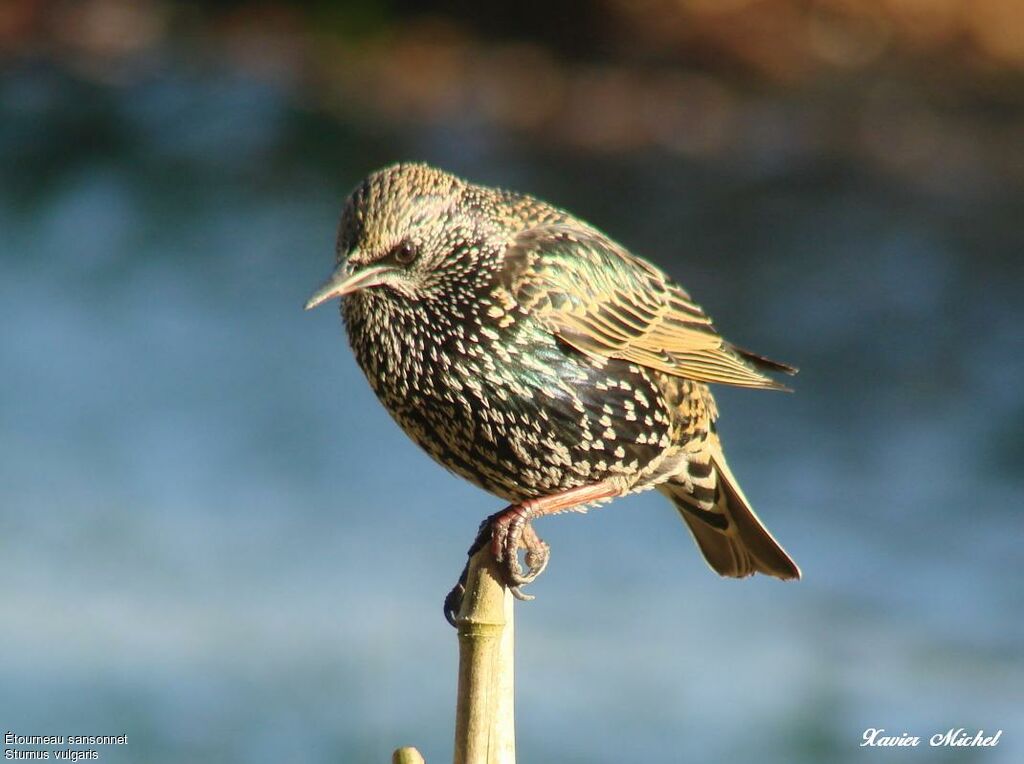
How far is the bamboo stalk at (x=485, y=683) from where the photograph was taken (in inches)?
79.6

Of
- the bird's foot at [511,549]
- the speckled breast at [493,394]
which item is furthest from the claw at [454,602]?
the speckled breast at [493,394]

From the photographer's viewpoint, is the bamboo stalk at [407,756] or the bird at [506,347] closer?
the bamboo stalk at [407,756]

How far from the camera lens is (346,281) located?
7.64ft

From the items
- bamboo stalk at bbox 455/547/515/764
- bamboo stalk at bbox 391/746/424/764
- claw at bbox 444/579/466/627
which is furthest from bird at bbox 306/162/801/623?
bamboo stalk at bbox 391/746/424/764

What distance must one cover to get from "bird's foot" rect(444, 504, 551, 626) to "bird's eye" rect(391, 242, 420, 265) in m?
0.44

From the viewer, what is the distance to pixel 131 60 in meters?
5.23

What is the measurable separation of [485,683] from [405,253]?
747 millimetres

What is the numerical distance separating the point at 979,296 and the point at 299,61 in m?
2.34

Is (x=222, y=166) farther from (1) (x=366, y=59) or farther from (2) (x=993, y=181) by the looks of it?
(2) (x=993, y=181)

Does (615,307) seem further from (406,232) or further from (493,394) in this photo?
(406,232)

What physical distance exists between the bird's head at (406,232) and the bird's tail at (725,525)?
0.70m

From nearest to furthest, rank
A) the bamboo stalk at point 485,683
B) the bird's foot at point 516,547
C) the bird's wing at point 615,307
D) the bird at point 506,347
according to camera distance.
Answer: the bamboo stalk at point 485,683, the bird's foot at point 516,547, the bird at point 506,347, the bird's wing at point 615,307

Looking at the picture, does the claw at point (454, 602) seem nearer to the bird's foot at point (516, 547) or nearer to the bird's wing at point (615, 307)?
the bird's foot at point (516, 547)

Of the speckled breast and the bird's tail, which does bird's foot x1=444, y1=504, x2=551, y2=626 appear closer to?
the speckled breast
